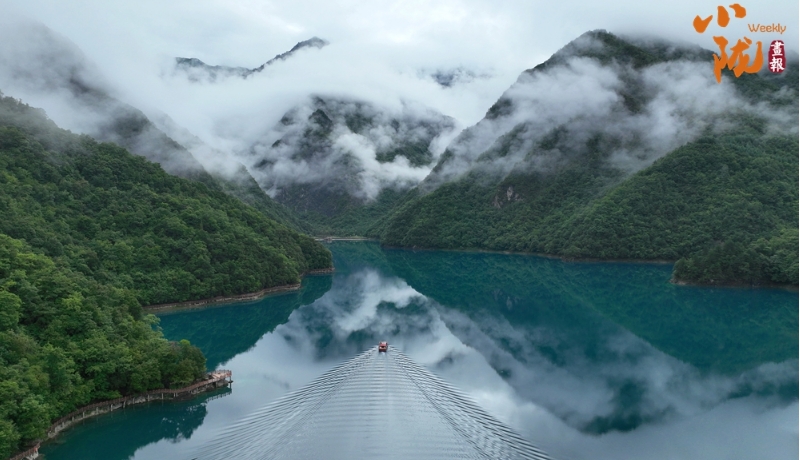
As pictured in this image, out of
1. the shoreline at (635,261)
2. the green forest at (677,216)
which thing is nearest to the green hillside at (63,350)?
the shoreline at (635,261)

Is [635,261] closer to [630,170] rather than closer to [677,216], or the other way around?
[677,216]

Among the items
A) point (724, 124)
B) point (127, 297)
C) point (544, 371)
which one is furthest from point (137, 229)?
point (724, 124)

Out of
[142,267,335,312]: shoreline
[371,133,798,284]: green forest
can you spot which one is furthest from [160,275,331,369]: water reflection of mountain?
[371,133,798,284]: green forest

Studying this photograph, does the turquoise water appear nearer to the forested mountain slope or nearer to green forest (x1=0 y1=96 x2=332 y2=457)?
green forest (x1=0 y1=96 x2=332 y2=457)

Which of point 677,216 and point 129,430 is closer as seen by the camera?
point 129,430

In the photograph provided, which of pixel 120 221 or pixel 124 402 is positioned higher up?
pixel 120 221

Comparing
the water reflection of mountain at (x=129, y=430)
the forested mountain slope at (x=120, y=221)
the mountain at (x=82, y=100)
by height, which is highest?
the mountain at (x=82, y=100)

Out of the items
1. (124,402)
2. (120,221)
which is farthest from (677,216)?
(124,402)

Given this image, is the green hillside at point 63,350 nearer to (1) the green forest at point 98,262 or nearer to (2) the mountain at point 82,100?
(1) the green forest at point 98,262
